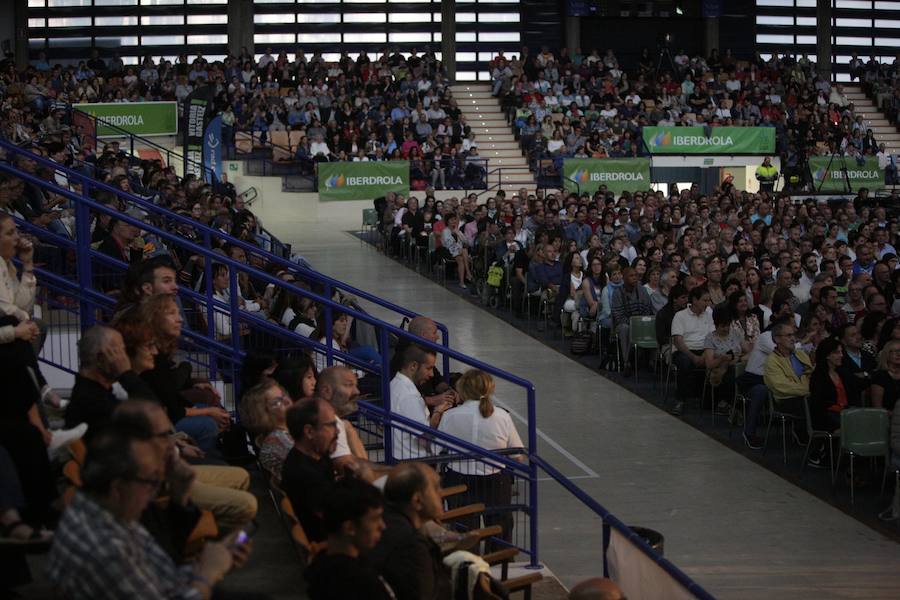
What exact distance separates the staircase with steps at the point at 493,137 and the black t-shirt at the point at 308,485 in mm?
24703

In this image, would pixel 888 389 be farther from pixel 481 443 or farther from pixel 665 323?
pixel 481 443

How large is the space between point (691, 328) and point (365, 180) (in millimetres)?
15105

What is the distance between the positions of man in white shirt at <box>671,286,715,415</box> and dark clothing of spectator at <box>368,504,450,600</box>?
839cm

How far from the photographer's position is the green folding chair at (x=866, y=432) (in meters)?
10.3

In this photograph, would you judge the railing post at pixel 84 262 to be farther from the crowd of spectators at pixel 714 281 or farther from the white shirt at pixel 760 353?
the white shirt at pixel 760 353

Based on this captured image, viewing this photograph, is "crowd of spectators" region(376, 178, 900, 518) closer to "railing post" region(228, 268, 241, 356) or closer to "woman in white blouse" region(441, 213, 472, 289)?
"woman in white blouse" region(441, 213, 472, 289)

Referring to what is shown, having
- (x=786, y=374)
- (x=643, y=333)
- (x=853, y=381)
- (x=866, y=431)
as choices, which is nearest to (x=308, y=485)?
(x=866, y=431)

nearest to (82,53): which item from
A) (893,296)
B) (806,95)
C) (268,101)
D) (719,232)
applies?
(268,101)

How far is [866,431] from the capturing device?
10.3 meters

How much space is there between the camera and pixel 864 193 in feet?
85.8

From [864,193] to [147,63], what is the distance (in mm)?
18190

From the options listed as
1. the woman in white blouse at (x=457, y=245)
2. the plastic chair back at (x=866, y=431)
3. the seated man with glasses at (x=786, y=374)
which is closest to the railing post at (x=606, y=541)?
the plastic chair back at (x=866, y=431)

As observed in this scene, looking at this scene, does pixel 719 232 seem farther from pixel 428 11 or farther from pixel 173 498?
pixel 428 11

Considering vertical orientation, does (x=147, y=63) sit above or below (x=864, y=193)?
above
